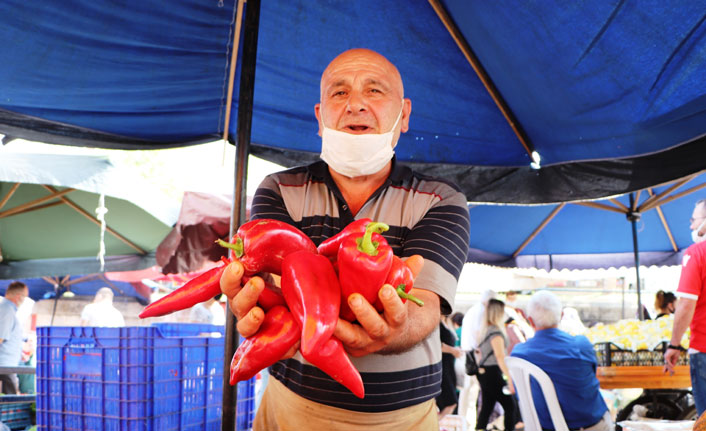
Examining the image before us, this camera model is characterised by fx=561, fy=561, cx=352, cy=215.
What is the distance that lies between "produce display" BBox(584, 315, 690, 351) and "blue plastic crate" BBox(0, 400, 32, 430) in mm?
5244

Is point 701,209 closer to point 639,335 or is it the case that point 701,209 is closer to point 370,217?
point 639,335

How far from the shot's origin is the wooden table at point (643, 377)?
4.88m

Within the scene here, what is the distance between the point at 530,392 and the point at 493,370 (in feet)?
9.43

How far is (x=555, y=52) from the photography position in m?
2.97

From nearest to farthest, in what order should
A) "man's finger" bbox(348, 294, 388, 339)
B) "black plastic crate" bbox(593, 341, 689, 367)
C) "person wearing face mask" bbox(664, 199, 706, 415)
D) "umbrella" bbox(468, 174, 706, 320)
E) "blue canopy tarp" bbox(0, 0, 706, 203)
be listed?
"man's finger" bbox(348, 294, 388, 339), "blue canopy tarp" bbox(0, 0, 706, 203), "person wearing face mask" bbox(664, 199, 706, 415), "black plastic crate" bbox(593, 341, 689, 367), "umbrella" bbox(468, 174, 706, 320)

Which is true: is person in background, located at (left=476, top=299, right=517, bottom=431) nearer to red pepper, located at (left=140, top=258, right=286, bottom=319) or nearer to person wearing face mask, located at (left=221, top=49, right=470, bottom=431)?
person wearing face mask, located at (left=221, top=49, right=470, bottom=431)

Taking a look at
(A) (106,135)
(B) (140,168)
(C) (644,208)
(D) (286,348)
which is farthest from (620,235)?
(B) (140,168)

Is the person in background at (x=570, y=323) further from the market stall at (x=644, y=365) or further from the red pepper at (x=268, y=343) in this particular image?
the red pepper at (x=268, y=343)

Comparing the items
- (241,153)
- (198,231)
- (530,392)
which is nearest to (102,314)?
(198,231)

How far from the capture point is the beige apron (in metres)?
1.80

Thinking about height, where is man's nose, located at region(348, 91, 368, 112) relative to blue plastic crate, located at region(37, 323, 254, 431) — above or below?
above

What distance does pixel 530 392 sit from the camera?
4.38 m

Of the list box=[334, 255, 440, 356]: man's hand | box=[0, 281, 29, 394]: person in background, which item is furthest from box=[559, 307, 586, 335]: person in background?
box=[334, 255, 440, 356]: man's hand

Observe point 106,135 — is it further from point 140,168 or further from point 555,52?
point 140,168
